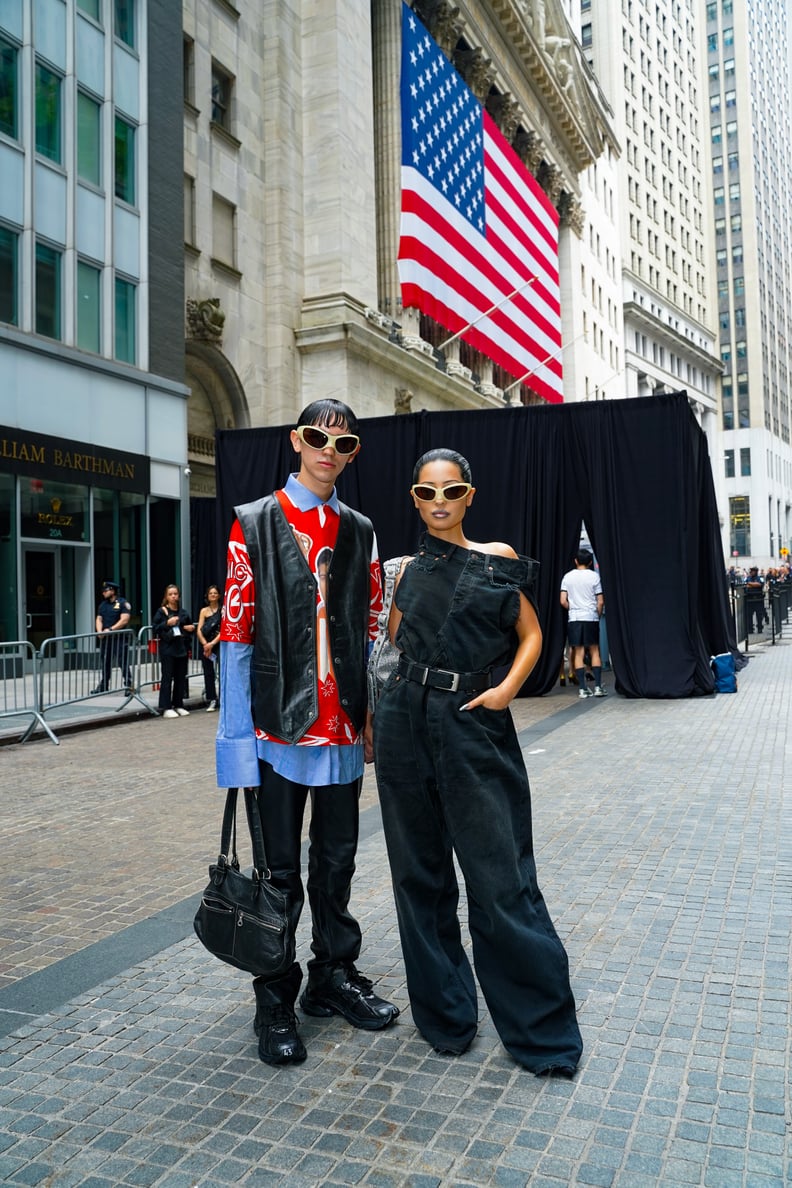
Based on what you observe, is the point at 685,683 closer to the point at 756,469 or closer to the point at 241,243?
the point at 241,243

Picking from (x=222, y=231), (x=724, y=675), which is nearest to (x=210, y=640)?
(x=724, y=675)

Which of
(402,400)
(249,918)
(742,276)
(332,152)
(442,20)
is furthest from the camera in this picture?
(742,276)

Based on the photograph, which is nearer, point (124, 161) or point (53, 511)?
point (53, 511)

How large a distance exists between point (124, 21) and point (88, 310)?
658 centimetres

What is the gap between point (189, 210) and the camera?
2262 cm

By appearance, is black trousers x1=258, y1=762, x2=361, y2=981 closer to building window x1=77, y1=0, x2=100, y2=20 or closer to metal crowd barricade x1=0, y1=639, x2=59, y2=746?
metal crowd barricade x1=0, y1=639, x2=59, y2=746

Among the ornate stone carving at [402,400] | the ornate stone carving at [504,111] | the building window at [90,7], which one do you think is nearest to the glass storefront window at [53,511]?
the building window at [90,7]

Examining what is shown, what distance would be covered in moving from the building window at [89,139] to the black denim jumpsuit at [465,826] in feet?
62.2

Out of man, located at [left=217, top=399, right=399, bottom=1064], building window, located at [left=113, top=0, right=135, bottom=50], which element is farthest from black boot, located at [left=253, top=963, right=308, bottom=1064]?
building window, located at [left=113, top=0, right=135, bottom=50]

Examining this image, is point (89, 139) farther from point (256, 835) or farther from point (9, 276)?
point (256, 835)

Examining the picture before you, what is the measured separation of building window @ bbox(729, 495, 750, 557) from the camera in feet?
316

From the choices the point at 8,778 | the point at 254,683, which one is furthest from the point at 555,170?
the point at 254,683

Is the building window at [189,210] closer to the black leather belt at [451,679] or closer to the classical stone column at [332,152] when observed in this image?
the classical stone column at [332,152]

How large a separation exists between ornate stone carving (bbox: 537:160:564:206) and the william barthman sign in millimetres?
34942
